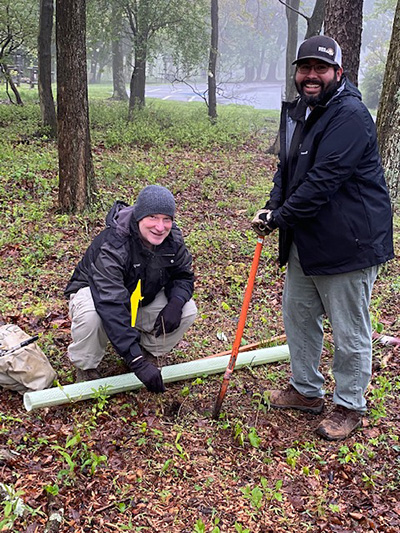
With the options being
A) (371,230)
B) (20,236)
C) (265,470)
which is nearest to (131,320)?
(265,470)

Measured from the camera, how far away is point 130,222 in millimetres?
3432

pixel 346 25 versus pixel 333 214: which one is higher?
pixel 346 25

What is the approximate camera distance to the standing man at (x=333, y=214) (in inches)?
112

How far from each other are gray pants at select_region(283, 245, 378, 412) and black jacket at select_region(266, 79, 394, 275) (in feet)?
0.51

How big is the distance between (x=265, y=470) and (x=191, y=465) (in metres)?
0.44

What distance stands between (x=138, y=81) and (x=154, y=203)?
549 inches

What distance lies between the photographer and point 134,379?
11.9 ft

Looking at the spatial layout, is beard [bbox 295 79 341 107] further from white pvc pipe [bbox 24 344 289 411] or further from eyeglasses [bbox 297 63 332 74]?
white pvc pipe [bbox 24 344 289 411]

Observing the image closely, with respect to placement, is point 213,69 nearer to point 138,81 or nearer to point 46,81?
point 138,81

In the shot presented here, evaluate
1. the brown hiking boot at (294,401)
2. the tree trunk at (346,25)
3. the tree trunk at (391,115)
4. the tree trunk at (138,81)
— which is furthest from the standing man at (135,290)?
the tree trunk at (138,81)

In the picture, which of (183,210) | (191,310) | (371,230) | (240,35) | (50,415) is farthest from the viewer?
(240,35)

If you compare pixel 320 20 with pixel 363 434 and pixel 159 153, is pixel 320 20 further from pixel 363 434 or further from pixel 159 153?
pixel 363 434

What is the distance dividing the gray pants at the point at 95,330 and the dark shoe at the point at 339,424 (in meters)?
1.15

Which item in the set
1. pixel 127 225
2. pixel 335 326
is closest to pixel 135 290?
pixel 127 225
